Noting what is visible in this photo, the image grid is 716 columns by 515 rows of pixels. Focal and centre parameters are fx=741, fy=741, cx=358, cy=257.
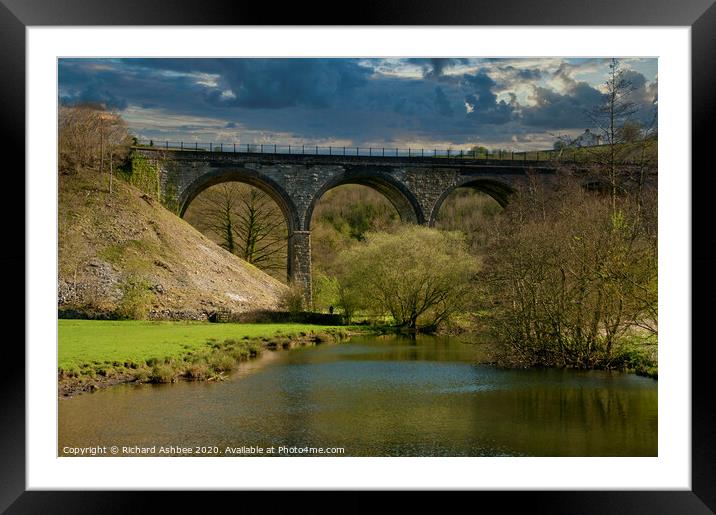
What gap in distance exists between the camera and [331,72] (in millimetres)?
25578

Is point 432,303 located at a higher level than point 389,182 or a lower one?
lower

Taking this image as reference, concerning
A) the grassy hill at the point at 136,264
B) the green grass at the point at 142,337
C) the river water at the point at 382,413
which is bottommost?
the river water at the point at 382,413

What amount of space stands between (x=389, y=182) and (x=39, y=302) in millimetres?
24564

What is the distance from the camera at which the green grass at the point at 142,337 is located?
42.9ft

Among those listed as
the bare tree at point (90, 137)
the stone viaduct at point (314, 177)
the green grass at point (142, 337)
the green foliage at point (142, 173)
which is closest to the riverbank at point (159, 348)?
the green grass at point (142, 337)

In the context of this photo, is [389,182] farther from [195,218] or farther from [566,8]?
[566,8]

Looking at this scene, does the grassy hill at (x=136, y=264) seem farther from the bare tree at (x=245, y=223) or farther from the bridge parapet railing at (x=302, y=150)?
the bare tree at (x=245, y=223)

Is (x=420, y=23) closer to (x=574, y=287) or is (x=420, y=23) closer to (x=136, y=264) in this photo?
(x=574, y=287)

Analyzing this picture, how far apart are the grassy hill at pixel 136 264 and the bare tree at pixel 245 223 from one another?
6.26 metres

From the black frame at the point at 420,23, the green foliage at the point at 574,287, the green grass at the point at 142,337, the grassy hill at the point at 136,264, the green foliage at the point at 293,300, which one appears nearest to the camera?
the black frame at the point at 420,23

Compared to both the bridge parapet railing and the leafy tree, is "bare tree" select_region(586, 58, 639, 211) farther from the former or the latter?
the bridge parapet railing

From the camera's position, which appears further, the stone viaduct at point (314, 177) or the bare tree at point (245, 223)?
the bare tree at point (245, 223)

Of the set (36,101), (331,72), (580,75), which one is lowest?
(36,101)

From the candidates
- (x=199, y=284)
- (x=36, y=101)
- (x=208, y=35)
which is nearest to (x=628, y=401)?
(x=208, y=35)
